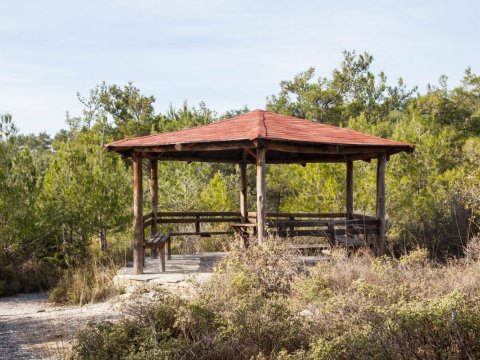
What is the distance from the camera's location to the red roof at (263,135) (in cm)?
860

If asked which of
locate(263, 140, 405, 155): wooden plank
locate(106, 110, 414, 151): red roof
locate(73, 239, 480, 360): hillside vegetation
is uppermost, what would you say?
locate(106, 110, 414, 151): red roof

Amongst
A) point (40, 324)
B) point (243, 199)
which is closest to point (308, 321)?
point (40, 324)

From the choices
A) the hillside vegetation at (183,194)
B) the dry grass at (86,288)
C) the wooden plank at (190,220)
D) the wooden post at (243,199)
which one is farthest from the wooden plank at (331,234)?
the dry grass at (86,288)

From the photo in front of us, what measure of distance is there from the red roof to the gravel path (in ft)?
9.34

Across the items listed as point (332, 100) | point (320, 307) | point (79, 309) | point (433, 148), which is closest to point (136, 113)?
point (332, 100)

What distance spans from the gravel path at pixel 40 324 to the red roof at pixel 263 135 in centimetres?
285

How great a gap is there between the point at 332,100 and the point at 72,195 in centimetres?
1492

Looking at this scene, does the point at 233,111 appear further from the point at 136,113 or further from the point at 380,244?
the point at 380,244

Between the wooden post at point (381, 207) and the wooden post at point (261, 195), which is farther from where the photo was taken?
the wooden post at point (381, 207)

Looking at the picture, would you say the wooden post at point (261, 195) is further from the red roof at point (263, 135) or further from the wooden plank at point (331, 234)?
the wooden plank at point (331, 234)

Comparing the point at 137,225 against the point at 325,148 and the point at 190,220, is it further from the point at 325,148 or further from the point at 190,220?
the point at 325,148

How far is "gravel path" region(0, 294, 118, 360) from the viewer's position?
20.4 ft

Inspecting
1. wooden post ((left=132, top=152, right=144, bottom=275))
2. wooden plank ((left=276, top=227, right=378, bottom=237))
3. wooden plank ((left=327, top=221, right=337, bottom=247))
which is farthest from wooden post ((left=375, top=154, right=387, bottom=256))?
wooden post ((left=132, top=152, right=144, bottom=275))

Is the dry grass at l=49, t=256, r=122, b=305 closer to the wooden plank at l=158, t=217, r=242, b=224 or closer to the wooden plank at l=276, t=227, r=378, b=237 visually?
the wooden plank at l=158, t=217, r=242, b=224
